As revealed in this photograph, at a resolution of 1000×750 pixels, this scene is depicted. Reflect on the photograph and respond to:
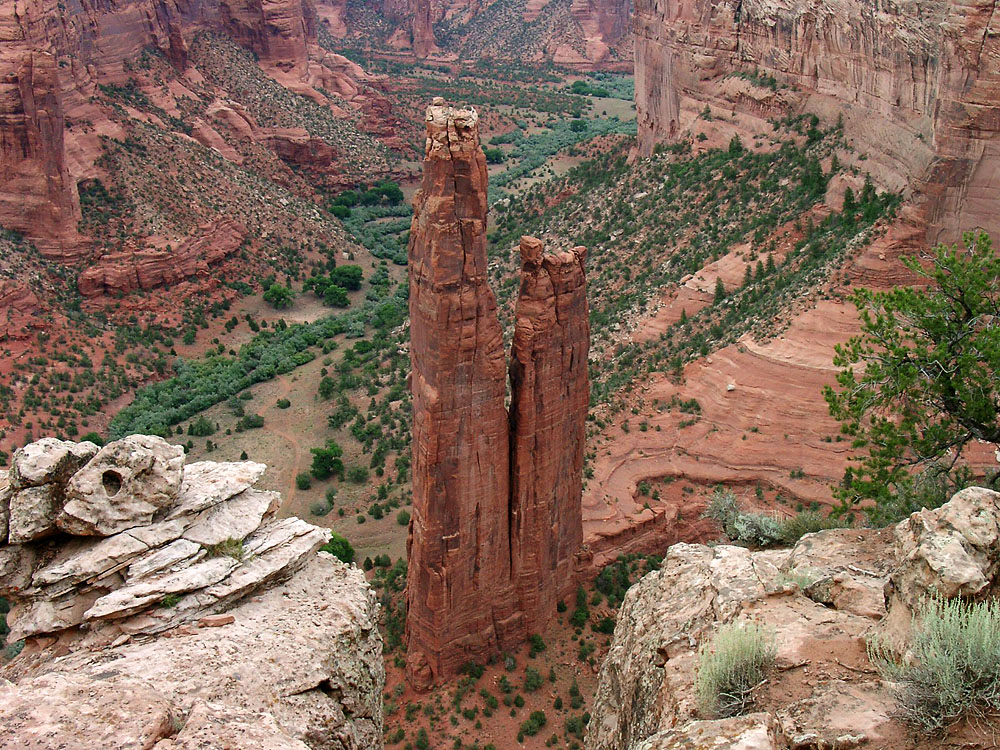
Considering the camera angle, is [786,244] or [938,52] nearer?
[938,52]

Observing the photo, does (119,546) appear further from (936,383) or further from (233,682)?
(936,383)

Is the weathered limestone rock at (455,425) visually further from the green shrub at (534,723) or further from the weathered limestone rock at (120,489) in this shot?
the weathered limestone rock at (120,489)

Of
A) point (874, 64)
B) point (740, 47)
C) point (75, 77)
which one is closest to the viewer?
point (874, 64)

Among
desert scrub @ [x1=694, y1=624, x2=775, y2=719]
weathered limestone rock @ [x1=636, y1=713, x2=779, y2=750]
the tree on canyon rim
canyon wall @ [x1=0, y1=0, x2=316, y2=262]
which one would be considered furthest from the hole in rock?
canyon wall @ [x1=0, y1=0, x2=316, y2=262]

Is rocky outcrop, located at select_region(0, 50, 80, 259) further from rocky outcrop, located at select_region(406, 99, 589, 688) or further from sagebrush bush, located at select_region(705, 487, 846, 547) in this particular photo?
sagebrush bush, located at select_region(705, 487, 846, 547)

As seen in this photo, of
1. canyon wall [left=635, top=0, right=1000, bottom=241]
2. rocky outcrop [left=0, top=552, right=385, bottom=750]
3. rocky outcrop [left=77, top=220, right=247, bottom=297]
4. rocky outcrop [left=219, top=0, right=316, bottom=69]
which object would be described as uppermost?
rocky outcrop [left=219, top=0, right=316, bottom=69]

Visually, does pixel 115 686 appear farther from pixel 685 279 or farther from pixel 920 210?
pixel 685 279

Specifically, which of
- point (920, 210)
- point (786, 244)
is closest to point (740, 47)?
point (786, 244)

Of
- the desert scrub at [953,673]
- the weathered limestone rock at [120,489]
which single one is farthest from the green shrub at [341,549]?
the desert scrub at [953,673]
